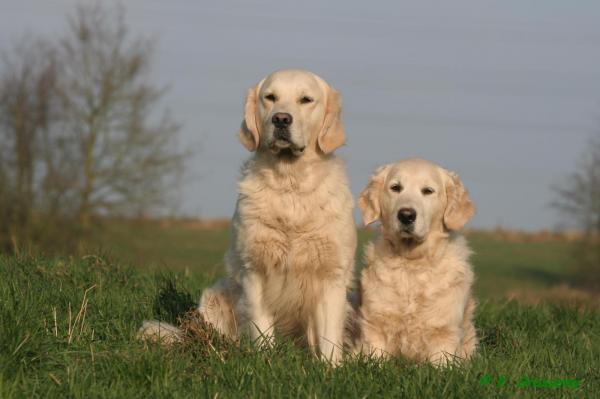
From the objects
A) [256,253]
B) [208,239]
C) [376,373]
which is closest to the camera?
[376,373]

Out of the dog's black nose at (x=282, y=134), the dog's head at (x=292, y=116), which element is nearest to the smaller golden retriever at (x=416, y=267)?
the dog's head at (x=292, y=116)

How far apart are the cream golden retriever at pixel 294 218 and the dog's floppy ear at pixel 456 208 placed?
0.70 metres

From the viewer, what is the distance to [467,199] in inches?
228

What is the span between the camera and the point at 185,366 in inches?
175

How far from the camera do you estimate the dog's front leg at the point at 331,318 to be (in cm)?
550

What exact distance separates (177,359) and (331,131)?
1.97 m

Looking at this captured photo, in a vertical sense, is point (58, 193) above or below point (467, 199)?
below

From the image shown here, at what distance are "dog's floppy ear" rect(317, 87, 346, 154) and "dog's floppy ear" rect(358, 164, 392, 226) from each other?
40 cm

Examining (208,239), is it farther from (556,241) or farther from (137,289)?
(137,289)

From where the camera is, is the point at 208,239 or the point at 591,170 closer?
the point at 591,170

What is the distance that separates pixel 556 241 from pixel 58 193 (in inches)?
1036

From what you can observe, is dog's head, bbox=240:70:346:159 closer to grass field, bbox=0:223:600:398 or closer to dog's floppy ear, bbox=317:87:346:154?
dog's floppy ear, bbox=317:87:346:154

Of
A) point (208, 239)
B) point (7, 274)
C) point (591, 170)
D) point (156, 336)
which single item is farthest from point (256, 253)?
point (208, 239)

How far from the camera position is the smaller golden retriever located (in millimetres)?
5539
